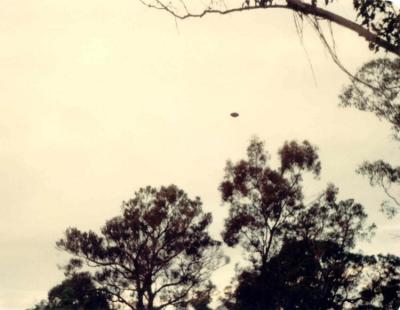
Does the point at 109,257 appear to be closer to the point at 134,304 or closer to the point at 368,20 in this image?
the point at 134,304

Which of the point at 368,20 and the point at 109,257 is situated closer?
the point at 368,20

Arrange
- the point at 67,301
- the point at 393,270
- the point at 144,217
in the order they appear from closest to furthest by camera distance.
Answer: the point at 144,217, the point at 393,270, the point at 67,301

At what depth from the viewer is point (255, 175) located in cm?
2486

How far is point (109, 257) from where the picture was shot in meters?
25.8

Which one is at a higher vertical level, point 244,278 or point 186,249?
point 186,249

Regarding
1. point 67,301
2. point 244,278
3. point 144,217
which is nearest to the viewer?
point 244,278

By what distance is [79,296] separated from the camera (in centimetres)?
3138

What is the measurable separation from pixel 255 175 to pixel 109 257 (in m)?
10.5

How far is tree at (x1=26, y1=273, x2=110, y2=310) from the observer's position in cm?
2591

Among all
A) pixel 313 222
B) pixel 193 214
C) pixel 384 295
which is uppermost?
pixel 193 214

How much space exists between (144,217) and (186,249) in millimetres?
3380

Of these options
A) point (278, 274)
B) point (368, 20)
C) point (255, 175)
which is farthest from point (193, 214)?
point (368, 20)

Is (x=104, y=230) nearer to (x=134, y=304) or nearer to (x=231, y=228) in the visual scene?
(x=134, y=304)

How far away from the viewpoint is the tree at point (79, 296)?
25.9 meters
